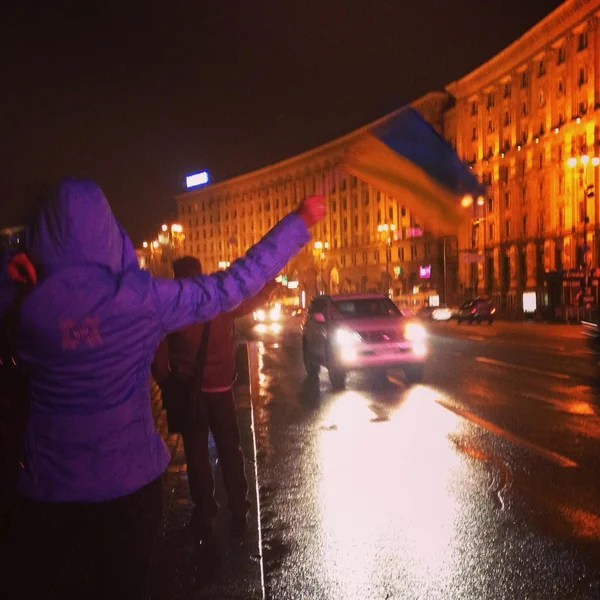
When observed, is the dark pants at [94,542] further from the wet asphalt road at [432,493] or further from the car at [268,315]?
the car at [268,315]

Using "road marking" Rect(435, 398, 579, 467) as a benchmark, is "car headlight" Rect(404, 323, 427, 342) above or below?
above

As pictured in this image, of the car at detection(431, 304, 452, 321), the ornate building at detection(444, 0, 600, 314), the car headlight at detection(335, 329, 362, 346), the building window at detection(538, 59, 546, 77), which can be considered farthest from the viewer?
the building window at detection(538, 59, 546, 77)

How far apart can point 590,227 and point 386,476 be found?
55.2 m

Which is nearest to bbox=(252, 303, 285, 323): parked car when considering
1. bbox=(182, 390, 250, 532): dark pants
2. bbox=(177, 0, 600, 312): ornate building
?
bbox=(177, 0, 600, 312): ornate building

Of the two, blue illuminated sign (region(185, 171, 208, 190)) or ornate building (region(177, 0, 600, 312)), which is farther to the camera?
blue illuminated sign (region(185, 171, 208, 190))

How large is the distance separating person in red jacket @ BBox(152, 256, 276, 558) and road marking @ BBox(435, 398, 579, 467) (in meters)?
3.61

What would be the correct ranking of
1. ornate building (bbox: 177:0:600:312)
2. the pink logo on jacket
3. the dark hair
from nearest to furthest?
the pink logo on jacket → the dark hair → ornate building (bbox: 177:0:600:312)

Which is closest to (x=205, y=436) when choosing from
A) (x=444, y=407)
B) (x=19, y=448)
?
(x=19, y=448)

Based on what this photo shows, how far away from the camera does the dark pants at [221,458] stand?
5465 millimetres

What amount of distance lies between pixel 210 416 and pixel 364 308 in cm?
1060

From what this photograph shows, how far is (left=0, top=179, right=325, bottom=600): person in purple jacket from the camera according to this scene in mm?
2277

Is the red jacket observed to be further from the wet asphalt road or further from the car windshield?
the car windshield

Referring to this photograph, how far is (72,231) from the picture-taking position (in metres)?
2.30

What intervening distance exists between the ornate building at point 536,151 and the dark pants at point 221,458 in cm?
4425
